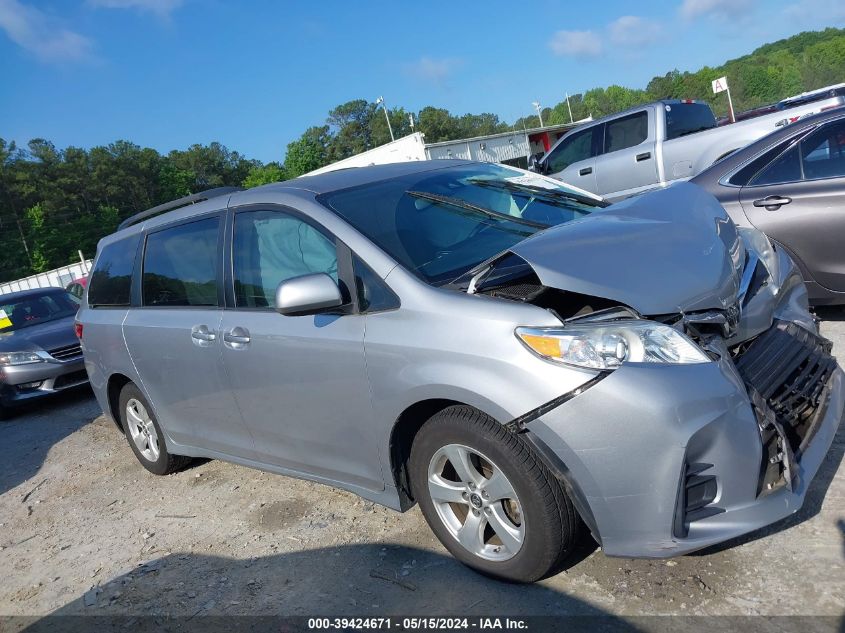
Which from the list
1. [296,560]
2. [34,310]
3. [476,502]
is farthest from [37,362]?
[476,502]

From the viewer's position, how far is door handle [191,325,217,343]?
3850 mm

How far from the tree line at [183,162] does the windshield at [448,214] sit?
32.0 meters


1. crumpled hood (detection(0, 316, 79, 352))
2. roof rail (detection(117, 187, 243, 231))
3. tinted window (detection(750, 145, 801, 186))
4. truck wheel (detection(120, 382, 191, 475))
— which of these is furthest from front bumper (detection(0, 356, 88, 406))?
tinted window (detection(750, 145, 801, 186))

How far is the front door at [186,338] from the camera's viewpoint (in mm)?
3918

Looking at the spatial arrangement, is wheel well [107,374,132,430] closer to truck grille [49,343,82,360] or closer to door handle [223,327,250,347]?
door handle [223,327,250,347]

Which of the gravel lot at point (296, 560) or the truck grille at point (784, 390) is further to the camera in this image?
the gravel lot at point (296, 560)

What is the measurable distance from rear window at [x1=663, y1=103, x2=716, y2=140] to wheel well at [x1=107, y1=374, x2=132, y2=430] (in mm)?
7572

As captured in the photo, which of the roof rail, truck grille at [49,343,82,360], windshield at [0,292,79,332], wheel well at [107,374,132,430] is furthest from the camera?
windshield at [0,292,79,332]

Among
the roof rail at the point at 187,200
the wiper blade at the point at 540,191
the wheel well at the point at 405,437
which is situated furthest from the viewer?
the roof rail at the point at 187,200

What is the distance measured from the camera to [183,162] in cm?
8969

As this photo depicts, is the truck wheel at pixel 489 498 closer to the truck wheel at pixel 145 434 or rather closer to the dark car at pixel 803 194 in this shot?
the truck wheel at pixel 145 434

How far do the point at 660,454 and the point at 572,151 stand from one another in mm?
8949

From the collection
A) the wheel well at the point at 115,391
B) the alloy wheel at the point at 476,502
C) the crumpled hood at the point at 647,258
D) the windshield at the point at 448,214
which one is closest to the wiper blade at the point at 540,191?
the windshield at the point at 448,214

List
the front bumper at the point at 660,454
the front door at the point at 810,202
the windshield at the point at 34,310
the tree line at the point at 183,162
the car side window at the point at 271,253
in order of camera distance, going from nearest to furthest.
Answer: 1. the front bumper at the point at 660,454
2. the car side window at the point at 271,253
3. the front door at the point at 810,202
4. the windshield at the point at 34,310
5. the tree line at the point at 183,162
